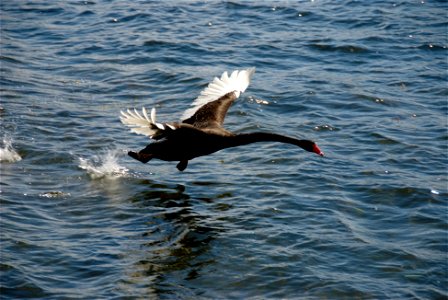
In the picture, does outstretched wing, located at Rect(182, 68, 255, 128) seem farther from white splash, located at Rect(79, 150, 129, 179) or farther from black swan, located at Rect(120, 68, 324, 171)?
white splash, located at Rect(79, 150, 129, 179)

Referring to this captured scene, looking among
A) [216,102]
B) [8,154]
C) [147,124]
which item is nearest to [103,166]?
[8,154]

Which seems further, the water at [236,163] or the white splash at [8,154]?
the white splash at [8,154]

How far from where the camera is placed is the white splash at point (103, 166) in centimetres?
1084

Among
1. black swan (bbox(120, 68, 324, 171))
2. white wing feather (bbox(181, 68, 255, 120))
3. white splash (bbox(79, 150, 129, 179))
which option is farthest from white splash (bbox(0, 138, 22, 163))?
white wing feather (bbox(181, 68, 255, 120))

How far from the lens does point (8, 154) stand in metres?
11.2

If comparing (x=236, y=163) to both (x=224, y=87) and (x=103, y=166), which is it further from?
(x=103, y=166)

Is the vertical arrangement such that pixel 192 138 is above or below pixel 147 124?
below

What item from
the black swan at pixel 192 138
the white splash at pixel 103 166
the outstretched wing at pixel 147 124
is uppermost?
the outstretched wing at pixel 147 124

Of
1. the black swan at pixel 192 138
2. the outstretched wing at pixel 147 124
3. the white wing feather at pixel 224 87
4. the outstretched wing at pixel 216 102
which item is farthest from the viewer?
the white wing feather at pixel 224 87

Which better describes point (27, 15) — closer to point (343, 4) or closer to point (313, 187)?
point (343, 4)

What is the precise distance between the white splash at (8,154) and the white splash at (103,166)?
81 centimetres

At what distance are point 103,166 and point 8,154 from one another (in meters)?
1.25

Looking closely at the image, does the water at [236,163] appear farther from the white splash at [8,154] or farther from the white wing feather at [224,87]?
the white wing feather at [224,87]

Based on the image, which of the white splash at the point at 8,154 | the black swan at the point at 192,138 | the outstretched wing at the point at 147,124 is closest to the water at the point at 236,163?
the white splash at the point at 8,154
